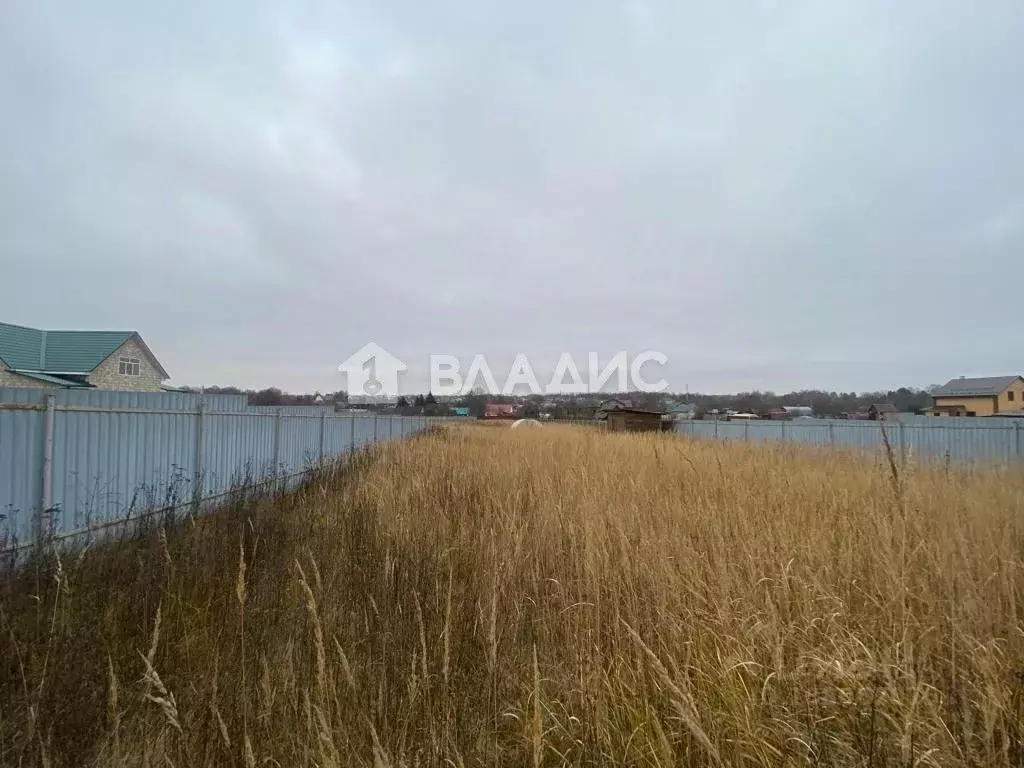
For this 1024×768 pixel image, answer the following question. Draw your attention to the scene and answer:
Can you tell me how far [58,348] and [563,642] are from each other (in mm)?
43000

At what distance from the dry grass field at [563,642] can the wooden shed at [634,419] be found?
20.9 metres

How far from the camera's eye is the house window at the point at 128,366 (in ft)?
108

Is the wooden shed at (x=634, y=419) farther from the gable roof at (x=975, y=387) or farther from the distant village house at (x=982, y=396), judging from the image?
the gable roof at (x=975, y=387)

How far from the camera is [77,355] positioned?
3147cm

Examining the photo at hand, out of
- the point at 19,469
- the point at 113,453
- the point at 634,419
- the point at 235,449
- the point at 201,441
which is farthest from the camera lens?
the point at 634,419

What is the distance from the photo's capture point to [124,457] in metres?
5.49

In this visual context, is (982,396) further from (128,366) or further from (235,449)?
(128,366)

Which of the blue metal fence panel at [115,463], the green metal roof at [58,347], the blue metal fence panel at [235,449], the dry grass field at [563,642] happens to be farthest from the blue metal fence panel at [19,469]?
the green metal roof at [58,347]

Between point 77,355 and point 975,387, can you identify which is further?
point 975,387

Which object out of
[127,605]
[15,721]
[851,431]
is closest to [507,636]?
[15,721]

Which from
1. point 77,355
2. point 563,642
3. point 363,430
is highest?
point 77,355

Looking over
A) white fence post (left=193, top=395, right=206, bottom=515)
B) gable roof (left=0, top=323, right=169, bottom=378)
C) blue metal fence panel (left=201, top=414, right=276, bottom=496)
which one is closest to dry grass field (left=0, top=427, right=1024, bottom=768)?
white fence post (left=193, top=395, right=206, bottom=515)

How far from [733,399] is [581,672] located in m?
59.0

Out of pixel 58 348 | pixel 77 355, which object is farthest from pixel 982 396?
pixel 58 348
